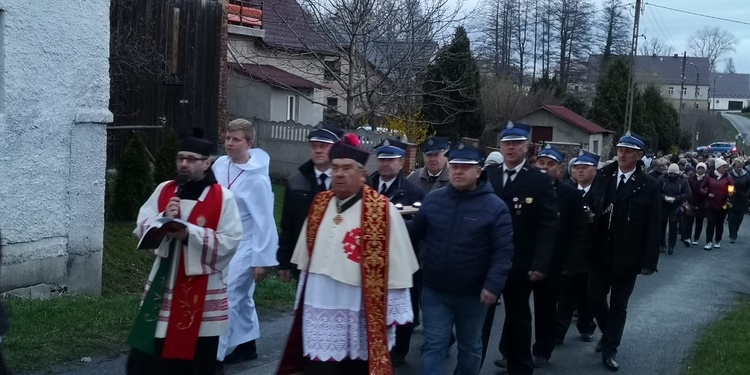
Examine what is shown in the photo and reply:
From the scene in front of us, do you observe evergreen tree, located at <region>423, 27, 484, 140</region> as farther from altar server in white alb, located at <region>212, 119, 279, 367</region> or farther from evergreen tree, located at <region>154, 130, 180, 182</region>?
altar server in white alb, located at <region>212, 119, 279, 367</region>

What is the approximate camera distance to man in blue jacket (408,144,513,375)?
6.35 m

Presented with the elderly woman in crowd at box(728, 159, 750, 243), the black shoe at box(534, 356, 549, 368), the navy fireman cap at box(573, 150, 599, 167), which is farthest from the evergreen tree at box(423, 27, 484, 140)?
the black shoe at box(534, 356, 549, 368)

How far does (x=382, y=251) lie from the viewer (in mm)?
5652

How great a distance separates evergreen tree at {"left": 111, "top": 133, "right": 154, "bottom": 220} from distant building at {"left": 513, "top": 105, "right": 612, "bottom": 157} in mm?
25939

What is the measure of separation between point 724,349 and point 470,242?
3.92 m

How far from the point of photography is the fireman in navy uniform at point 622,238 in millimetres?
8227

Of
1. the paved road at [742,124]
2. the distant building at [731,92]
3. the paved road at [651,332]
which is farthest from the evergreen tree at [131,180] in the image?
the distant building at [731,92]

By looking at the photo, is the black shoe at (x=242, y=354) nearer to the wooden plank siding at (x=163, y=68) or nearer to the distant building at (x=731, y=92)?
the wooden plank siding at (x=163, y=68)

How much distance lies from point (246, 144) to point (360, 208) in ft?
6.29

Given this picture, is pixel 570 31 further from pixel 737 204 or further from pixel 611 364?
pixel 611 364

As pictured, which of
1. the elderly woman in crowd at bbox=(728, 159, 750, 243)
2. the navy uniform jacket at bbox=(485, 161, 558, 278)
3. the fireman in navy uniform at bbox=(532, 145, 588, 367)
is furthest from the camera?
the elderly woman in crowd at bbox=(728, 159, 750, 243)

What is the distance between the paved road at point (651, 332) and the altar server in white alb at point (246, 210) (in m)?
0.68

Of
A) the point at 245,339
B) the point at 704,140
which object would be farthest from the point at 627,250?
the point at 704,140

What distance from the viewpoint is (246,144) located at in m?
7.30
